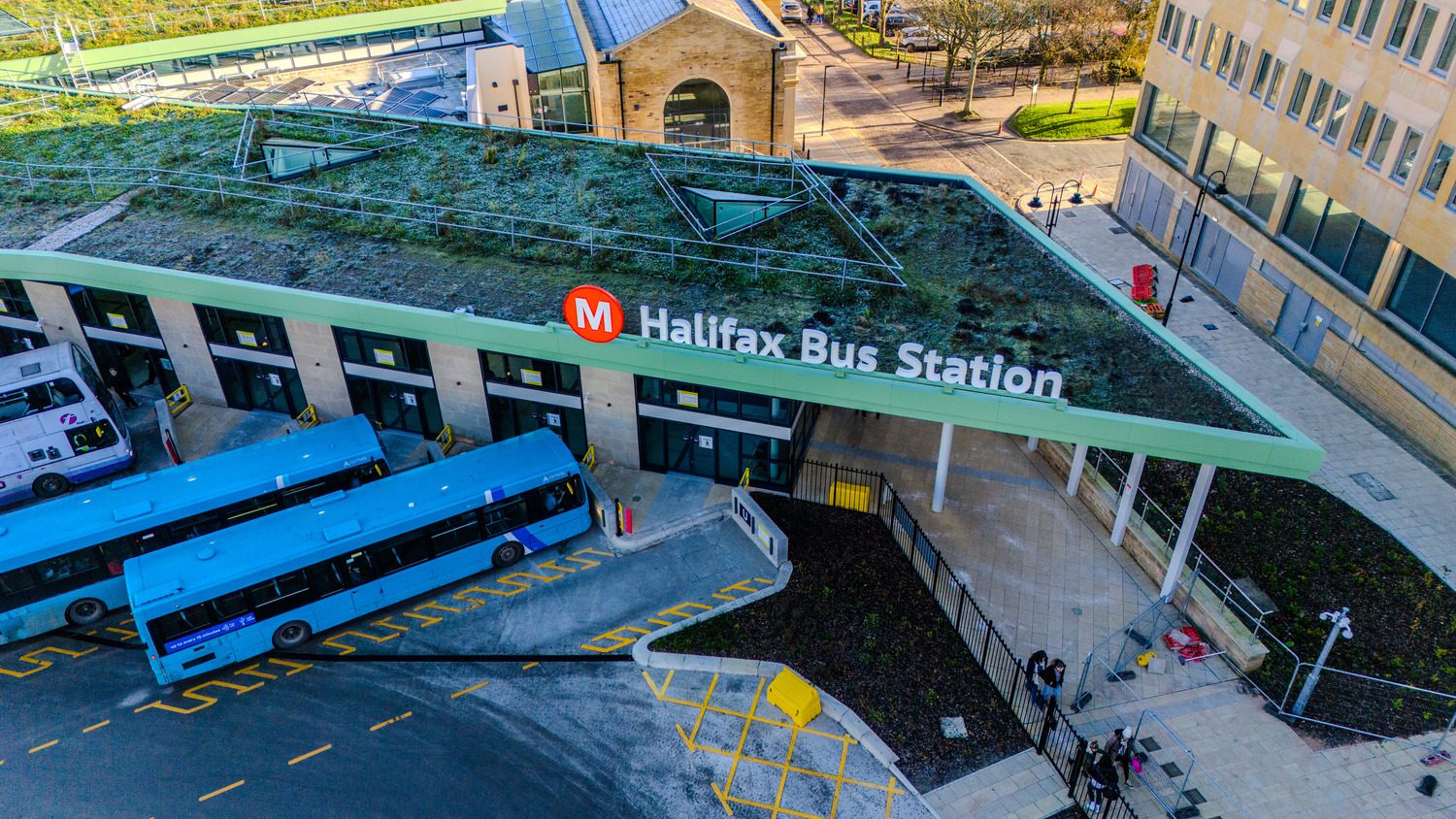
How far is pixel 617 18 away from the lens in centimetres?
5191

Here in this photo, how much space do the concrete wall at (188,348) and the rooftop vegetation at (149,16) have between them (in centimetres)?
2087

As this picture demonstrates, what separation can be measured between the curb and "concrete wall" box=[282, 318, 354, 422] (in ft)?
50.4

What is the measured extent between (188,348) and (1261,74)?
44.2 metres

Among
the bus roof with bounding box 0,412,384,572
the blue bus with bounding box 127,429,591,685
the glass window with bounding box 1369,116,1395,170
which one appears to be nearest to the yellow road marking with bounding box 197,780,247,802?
the blue bus with bounding box 127,429,591,685

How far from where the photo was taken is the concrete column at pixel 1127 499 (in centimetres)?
3052

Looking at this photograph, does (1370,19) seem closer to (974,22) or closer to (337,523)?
(974,22)

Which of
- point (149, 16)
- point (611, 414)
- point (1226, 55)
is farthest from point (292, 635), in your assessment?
point (1226, 55)

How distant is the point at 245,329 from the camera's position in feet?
121

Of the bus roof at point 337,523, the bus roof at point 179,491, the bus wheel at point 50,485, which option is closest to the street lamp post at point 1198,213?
the bus roof at point 337,523

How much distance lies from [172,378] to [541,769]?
75.7ft

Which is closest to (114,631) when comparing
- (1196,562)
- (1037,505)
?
(1037,505)

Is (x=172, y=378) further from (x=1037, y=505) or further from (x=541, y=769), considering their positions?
(x=1037, y=505)

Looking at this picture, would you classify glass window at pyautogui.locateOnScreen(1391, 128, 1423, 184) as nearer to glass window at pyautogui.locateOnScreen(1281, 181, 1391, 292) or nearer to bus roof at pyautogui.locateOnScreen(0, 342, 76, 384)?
glass window at pyautogui.locateOnScreen(1281, 181, 1391, 292)

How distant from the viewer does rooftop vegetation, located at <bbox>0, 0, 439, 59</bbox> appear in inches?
1981
